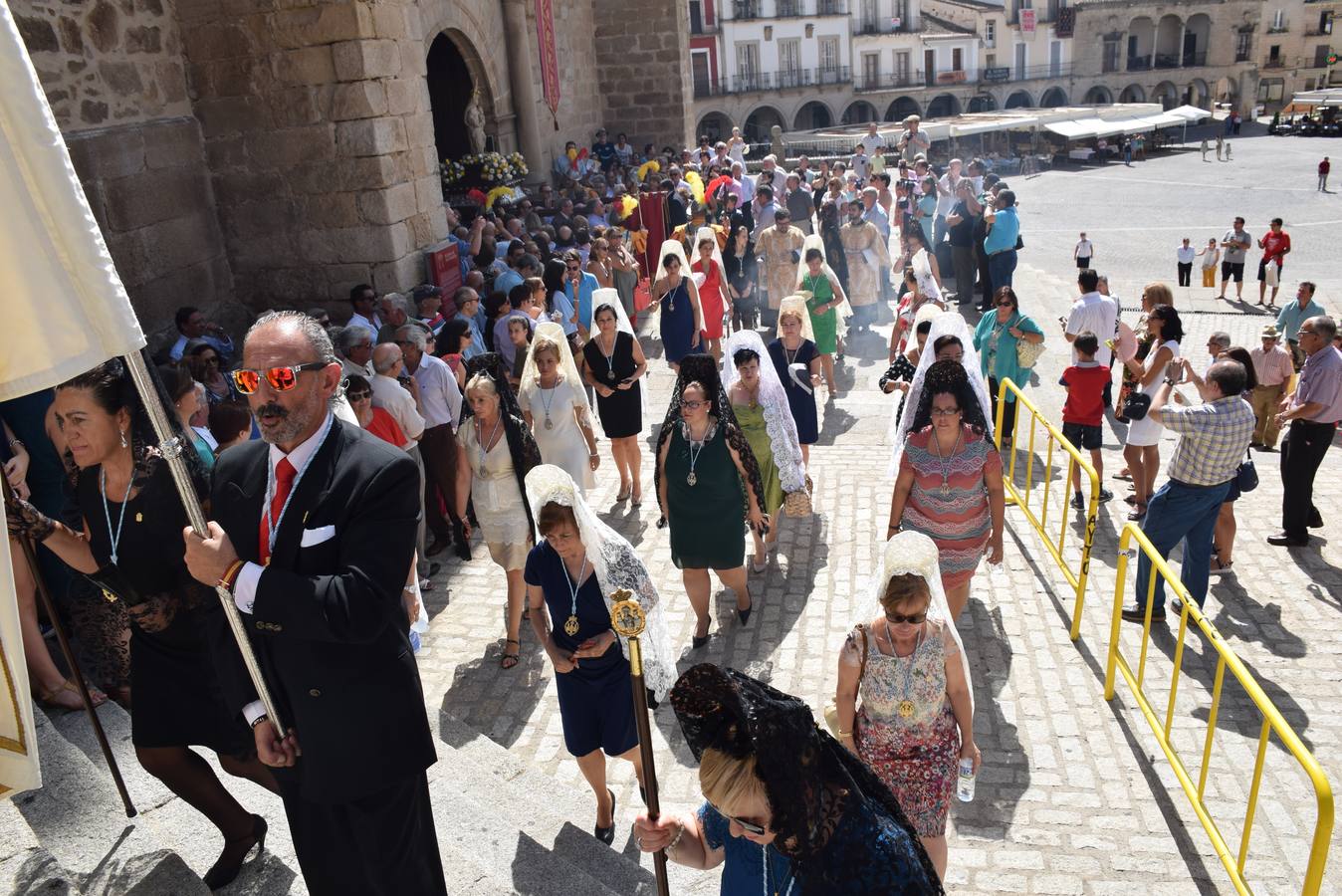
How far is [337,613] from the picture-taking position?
2594mm

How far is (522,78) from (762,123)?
40.3m

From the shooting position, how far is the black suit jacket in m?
2.61

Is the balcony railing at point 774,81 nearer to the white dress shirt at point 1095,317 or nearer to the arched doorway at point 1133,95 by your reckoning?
the arched doorway at point 1133,95

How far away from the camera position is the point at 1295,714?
5.18m

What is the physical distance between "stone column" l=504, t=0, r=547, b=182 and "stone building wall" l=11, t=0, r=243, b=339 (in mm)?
8761

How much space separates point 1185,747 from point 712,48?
5280cm

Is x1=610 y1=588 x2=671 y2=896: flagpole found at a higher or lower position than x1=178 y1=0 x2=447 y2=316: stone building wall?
lower

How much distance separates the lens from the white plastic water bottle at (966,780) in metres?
3.98

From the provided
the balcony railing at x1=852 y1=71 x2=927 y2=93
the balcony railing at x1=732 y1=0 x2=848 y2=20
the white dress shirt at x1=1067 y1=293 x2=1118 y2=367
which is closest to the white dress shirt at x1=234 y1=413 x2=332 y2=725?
the white dress shirt at x1=1067 y1=293 x2=1118 y2=367

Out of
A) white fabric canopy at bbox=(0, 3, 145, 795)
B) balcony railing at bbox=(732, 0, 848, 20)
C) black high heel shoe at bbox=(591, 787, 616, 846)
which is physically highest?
balcony railing at bbox=(732, 0, 848, 20)

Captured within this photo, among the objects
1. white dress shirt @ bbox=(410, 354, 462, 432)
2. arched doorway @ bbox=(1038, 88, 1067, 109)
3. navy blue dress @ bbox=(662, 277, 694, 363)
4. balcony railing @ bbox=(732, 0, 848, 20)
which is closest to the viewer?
white dress shirt @ bbox=(410, 354, 462, 432)

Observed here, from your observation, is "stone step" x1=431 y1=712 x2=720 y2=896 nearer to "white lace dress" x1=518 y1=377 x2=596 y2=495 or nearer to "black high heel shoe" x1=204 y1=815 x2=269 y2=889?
"black high heel shoe" x1=204 y1=815 x2=269 y2=889

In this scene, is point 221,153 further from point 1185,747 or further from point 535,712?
point 1185,747

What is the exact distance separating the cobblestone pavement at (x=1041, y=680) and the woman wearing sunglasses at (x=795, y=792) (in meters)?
1.66
